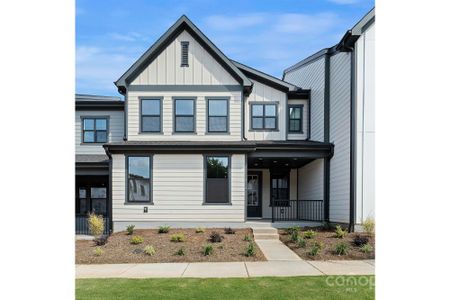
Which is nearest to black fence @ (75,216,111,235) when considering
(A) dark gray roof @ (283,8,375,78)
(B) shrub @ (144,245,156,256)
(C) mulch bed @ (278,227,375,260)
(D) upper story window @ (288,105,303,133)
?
(B) shrub @ (144,245,156,256)

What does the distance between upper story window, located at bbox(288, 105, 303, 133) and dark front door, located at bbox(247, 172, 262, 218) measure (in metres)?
2.76

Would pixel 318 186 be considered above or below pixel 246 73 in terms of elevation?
below

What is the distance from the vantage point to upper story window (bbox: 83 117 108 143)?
16391mm

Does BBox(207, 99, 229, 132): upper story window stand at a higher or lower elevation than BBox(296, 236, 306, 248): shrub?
higher

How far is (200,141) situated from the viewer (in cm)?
1425

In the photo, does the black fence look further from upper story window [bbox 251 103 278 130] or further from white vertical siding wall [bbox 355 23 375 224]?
white vertical siding wall [bbox 355 23 375 224]

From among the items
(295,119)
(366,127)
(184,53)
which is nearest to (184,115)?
(184,53)

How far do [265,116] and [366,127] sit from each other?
189 inches
